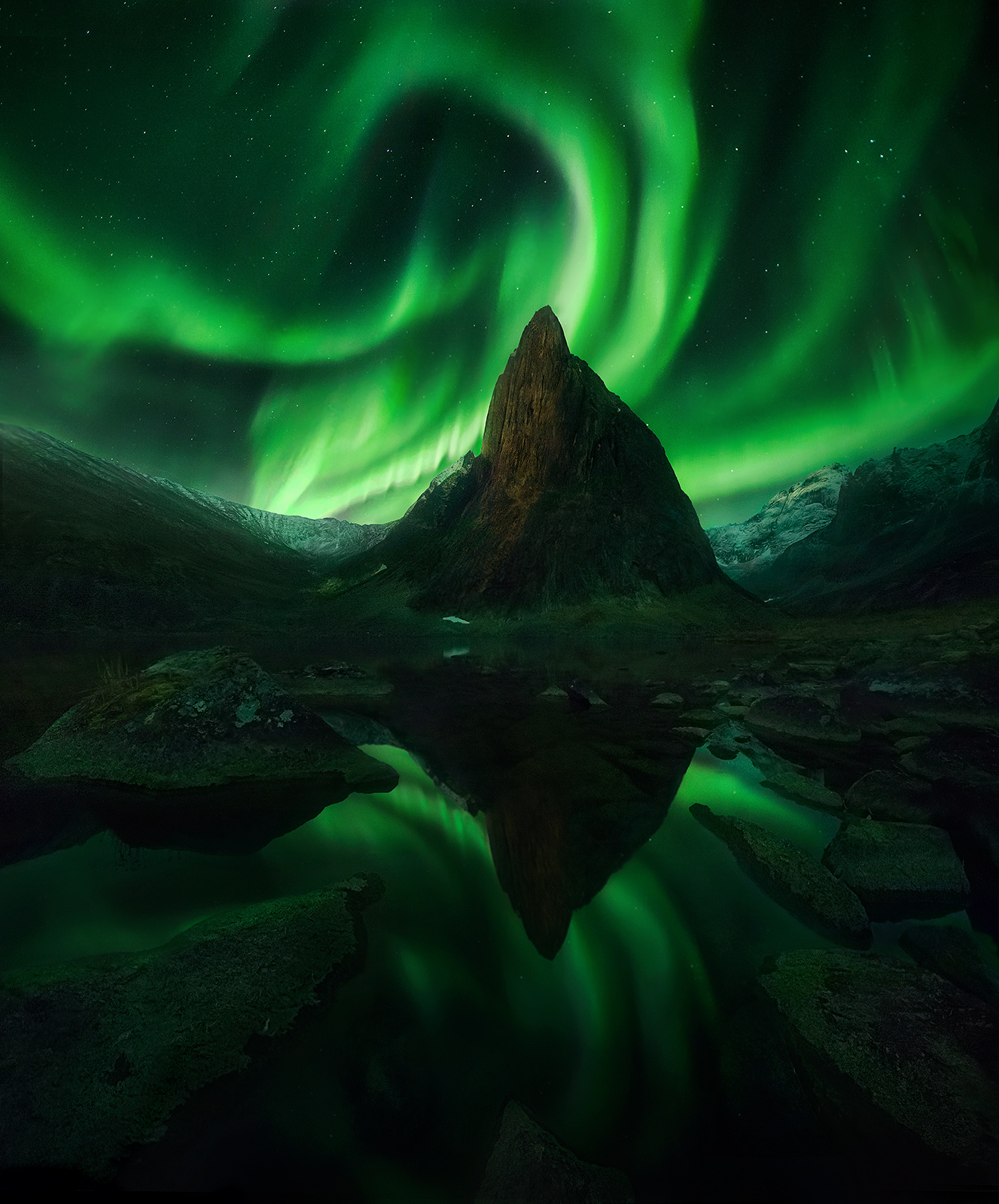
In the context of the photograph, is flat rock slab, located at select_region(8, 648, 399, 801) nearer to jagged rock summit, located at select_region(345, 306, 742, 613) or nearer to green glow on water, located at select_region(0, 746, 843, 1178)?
Answer: green glow on water, located at select_region(0, 746, 843, 1178)

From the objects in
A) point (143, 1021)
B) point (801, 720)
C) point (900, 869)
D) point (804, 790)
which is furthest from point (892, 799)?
point (143, 1021)

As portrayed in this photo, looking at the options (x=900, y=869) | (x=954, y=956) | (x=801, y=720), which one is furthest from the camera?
(x=801, y=720)

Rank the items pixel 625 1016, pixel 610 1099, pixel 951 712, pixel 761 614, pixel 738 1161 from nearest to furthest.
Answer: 1. pixel 738 1161
2. pixel 610 1099
3. pixel 625 1016
4. pixel 951 712
5. pixel 761 614

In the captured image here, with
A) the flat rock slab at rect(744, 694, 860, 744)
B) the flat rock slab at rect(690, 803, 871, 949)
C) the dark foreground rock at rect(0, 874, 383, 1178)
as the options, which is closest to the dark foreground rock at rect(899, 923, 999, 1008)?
the flat rock slab at rect(690, 803, 871, 949)

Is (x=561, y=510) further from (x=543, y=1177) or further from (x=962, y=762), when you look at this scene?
(x=543, y=1177)

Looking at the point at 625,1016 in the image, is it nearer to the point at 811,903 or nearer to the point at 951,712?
the point at 811,903

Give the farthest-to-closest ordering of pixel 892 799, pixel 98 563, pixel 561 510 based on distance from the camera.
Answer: pixel 561 510 < pixel 98 563 < pixel 892 799

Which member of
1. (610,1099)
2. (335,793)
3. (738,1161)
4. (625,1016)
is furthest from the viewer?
(335,793)

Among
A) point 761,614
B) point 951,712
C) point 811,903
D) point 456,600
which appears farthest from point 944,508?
point 811,903
